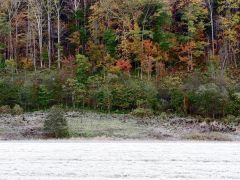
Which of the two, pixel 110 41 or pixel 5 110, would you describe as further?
pixel 110 41

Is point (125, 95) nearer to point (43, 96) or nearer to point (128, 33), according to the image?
point (43, 96)

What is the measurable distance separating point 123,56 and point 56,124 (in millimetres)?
24209

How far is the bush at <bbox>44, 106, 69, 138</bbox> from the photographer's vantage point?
35938 millimetres

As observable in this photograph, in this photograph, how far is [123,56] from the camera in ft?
192

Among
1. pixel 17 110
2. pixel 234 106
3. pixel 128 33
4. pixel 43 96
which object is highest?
pixel 128 33

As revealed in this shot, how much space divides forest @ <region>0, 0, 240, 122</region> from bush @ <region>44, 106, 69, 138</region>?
11.1 m

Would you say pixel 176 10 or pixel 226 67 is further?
pixel 176 10

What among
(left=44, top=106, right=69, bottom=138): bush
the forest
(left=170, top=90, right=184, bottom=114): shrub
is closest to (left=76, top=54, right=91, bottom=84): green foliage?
the forest

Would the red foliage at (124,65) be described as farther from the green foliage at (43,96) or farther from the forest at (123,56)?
the green foliage at (43,96)

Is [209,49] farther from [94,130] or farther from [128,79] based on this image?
[94,130]

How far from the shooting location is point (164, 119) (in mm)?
43469

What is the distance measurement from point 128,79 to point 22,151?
26972 millimetres

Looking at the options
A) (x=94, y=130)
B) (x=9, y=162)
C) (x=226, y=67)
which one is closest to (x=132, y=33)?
(x=226, y=67)

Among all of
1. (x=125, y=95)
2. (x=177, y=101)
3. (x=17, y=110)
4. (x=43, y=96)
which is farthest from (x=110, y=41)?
(x=17, y=110)
